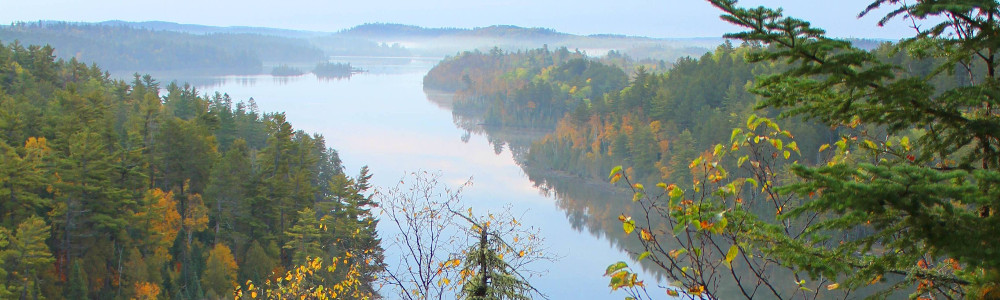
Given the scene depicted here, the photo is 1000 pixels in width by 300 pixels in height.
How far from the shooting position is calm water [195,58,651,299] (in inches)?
1002

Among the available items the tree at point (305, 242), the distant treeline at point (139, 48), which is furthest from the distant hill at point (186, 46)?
the tree at point (305, 242)

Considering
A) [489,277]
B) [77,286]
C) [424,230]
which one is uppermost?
[489,277]

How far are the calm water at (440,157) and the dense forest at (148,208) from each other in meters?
2.91

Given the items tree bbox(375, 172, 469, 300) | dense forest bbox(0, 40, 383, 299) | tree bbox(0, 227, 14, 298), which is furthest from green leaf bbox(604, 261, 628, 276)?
tree bbox(0, 227, 14, 298)

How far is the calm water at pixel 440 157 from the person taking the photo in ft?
83.5

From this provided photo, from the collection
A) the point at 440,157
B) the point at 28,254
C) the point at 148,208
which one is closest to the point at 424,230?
the point at 28,254

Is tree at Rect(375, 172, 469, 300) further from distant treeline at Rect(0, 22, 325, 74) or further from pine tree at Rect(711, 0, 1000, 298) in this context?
distant treeline at Rect(0, 22, 325, 74)

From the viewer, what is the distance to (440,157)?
4394 cm

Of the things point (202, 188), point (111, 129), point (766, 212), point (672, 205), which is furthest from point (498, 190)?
point (672, 205)

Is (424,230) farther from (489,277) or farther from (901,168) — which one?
(901,168)

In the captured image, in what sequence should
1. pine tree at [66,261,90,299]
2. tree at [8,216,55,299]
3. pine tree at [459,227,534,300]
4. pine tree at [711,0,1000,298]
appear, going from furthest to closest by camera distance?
1. pine tree at [66,261,90,299]
2. tree at [8,216,55,299]
3. pine tree at [459,227,534,300]
4. pine tree at [711,0,1000,298]

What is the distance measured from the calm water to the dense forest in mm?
2913

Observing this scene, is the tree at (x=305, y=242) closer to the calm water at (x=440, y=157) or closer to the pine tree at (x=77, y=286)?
the calm water at (x=440, y=157)

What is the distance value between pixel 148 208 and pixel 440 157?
23.6 m
